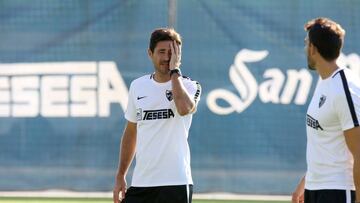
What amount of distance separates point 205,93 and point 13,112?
6.30 feet

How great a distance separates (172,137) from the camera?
5.33 m

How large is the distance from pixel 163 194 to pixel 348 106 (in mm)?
1347

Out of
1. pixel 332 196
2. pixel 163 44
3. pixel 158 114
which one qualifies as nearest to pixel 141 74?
pixel 163 44

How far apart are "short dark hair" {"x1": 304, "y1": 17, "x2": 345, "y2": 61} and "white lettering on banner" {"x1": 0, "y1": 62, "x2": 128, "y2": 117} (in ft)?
A: 15.4

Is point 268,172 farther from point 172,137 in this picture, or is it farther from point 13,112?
point 172,137

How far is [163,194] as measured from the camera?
5312 mm

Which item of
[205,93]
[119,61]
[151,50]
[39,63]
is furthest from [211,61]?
[151,50]

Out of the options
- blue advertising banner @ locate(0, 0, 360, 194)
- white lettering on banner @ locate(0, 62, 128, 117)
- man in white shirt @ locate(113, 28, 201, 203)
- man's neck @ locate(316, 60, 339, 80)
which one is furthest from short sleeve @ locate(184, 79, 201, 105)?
white lettering on banner @ locate(0, 62, 128, 117)

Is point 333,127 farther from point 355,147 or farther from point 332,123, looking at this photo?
point 355,147

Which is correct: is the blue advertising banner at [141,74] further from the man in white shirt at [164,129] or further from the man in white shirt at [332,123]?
the man in white shirt at [332,123]

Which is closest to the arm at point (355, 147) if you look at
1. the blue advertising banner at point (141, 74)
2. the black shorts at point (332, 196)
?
the black shorts at point (332, 196)

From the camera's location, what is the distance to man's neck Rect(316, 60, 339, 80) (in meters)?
4.61

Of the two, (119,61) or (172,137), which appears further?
(119,61)

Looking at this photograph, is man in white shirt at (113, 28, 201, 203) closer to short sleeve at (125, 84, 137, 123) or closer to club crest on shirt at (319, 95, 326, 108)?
short sleeve at (125, 84, 137, 123)
